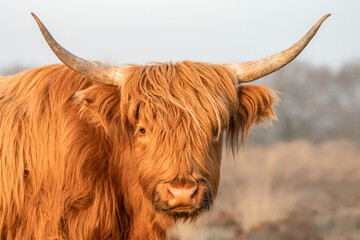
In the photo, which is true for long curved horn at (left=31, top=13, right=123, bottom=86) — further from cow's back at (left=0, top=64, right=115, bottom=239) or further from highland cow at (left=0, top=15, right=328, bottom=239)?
cow's back at (left=0, top=64, right=115, bottom=239)

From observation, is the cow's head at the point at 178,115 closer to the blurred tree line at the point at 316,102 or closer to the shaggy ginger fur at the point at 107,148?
the shaggy ginger fur at the point at 107,148

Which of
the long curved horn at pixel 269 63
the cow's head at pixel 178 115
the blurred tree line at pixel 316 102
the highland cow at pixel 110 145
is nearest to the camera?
the cow's head at pixel 178 115

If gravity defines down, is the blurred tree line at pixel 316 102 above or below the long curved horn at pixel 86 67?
below

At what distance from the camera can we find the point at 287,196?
13258 millimetres

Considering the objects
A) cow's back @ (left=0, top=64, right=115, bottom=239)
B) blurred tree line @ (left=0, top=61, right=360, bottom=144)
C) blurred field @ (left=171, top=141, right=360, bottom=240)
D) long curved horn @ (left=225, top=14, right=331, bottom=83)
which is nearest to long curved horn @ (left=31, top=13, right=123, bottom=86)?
cow's back @ (left=0, top=64, right=115, bottom=239)

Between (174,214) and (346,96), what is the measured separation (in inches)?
A: 881

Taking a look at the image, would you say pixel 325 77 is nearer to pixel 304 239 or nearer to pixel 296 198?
pixel 296 198

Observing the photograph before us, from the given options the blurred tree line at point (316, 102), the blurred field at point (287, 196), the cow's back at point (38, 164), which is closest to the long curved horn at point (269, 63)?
the blurred field at point (287, 196)

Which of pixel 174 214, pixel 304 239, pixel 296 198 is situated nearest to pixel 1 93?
pixel 174 214

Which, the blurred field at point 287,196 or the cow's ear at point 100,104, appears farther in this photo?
the blurred field at point 287,196

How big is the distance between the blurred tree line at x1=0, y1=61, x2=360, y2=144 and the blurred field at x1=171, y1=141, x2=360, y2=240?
7.74 ft

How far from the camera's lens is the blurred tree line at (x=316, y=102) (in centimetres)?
2262

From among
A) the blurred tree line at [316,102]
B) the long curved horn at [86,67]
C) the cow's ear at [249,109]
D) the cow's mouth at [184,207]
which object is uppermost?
the long curved horn at [86,67]

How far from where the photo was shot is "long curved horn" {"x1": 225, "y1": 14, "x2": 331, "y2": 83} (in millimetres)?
3965
